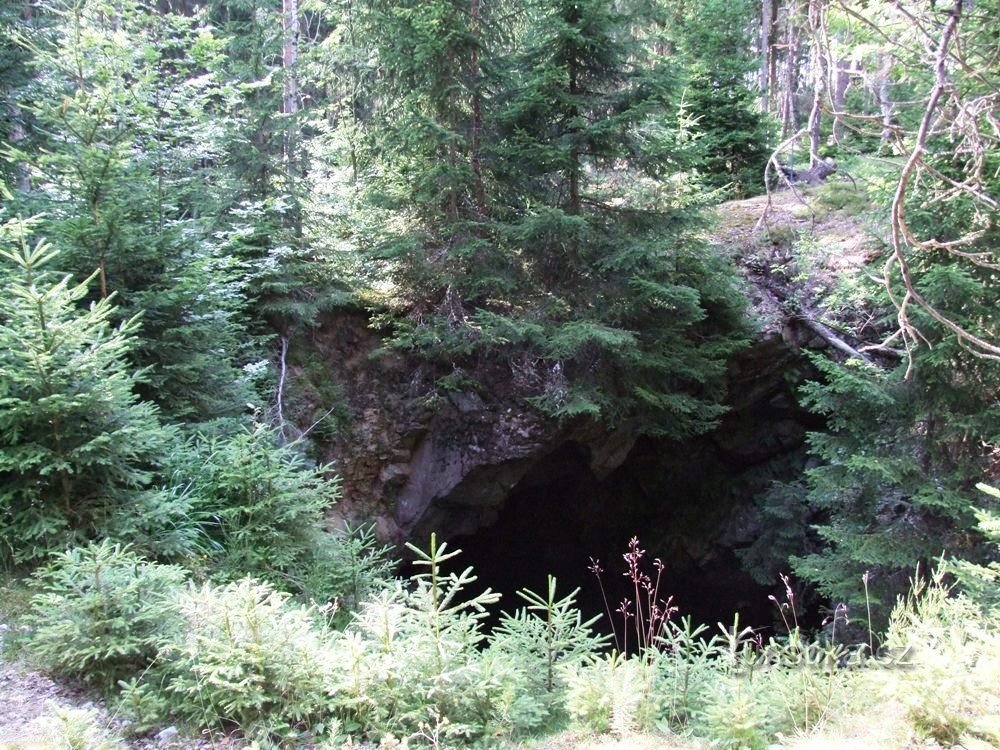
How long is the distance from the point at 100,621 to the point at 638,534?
10.2 m

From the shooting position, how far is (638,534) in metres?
11.9

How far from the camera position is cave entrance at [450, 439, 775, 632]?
11.0m

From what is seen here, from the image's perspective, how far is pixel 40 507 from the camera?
3680 mm

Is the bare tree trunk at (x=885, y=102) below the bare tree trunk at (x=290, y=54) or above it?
below

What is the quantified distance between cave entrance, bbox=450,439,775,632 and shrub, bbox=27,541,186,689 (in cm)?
760

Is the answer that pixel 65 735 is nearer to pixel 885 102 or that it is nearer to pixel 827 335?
pixel 885 102

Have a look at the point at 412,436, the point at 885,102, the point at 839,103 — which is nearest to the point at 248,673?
the point at 885,102

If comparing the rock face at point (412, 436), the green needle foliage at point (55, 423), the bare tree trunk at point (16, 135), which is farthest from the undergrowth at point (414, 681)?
the bare tree trunk at point (16, 135)

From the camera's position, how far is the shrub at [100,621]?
9.76 ft

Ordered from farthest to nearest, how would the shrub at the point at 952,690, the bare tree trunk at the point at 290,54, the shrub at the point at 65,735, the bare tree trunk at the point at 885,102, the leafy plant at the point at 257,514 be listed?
the bare tree trunk at the point at 290,54, the leafy plant at the point at 257,514, the bare tree trunk at the point at 885,102, the shrub at the point at 952,690, the shrub at the point at 65,735

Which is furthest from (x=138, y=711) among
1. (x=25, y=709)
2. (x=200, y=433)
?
(x=200, y=433)

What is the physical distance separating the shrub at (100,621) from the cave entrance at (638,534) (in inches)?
299

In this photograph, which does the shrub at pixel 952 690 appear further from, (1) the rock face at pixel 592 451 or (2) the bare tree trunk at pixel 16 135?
(2) the bare tree trunk at pixel 16 135

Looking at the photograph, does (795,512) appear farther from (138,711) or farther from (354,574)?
(138,711)
